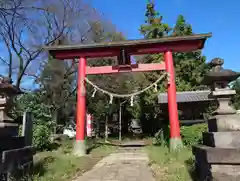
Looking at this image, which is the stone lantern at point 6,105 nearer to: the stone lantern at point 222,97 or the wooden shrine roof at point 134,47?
the stone lantern at point 222,97

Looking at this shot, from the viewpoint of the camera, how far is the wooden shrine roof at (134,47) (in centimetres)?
1134

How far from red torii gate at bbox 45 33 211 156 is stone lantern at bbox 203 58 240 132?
208 inches

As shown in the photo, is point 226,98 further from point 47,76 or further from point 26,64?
point 26,64

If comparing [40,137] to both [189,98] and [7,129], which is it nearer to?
[7,129]

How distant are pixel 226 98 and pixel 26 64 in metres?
18.7

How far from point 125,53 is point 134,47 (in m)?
0.57

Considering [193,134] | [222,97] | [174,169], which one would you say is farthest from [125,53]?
[222,97]

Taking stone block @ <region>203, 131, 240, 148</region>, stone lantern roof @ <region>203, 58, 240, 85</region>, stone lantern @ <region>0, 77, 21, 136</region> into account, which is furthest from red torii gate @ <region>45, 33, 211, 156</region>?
stone block @ <region>203, 131, 240, 148</region>

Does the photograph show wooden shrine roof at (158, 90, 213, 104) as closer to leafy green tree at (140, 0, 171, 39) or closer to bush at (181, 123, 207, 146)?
bush at (181, 123, 207, 146)

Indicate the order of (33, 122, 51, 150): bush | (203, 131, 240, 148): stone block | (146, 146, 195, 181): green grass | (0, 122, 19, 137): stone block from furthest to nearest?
(33, 122, 51, 150): bush < (146, 146, 195, 181): green grass < (0, 122, 19, 137): stone block < (203, 131, 240, 148): stone block

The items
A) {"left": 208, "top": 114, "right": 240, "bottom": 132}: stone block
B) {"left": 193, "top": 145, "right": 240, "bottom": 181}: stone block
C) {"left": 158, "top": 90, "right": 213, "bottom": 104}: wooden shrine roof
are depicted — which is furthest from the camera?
{"left": 158, "top": 90, "right": 213, "bottom": 104}: wooden shrine roof

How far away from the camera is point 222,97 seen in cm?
547

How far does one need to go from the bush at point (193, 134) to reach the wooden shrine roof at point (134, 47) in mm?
4074

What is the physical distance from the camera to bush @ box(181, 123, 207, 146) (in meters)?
11.3
